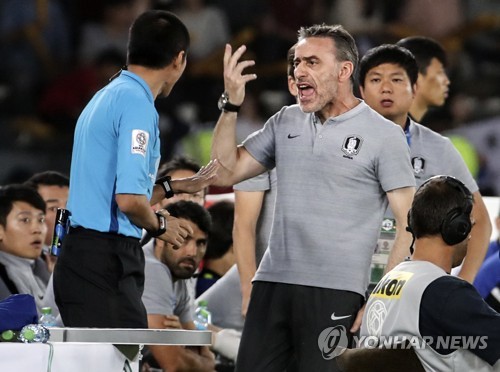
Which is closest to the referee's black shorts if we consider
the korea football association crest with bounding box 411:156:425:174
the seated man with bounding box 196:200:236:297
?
the korea football association crest with bounding box 411:156:425:174

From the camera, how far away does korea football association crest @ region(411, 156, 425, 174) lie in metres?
5.54

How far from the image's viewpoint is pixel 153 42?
187 inches

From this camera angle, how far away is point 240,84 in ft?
→ 15.9

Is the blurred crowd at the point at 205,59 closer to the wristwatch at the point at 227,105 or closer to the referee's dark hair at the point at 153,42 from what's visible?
the wristwatch at the point at 227,105

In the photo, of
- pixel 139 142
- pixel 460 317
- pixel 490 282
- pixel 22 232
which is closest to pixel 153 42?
pixel 139 142

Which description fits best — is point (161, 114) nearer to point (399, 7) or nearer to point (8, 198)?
point (399, 7)

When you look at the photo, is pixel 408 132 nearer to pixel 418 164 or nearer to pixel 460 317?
pixel 418 164

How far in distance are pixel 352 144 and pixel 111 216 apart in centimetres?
101

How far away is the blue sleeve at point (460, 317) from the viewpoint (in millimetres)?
3703

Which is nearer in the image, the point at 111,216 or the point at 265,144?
the point at 111,216

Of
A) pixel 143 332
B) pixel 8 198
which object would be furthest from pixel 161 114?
pixel 143 332

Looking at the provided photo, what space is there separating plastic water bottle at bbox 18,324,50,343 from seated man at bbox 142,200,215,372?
7.77 ft

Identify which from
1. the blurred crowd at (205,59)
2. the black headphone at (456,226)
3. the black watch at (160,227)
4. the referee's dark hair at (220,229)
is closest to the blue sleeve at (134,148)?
the black watch at (160,227)

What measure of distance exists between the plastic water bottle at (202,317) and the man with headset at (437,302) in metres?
2.82
